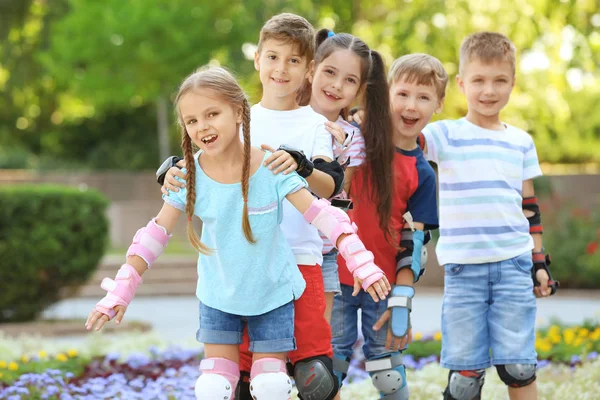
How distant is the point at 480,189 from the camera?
Answer: 4250 millimetres

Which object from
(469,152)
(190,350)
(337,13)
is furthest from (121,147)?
(469,152)

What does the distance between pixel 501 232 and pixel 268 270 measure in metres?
1.36

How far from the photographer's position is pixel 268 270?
332 cm

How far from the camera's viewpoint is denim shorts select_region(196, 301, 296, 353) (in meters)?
3.35

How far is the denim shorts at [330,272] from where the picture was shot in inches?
148

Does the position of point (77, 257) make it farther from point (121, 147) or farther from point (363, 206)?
point (121, 147)

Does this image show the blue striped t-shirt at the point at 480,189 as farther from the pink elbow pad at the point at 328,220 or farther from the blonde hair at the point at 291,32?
the pink elbow pad at the point at 328,220

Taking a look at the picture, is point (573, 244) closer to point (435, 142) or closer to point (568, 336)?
point (568, 336)

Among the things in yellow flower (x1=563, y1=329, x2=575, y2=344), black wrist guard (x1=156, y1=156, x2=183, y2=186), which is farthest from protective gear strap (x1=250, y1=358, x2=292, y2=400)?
yellow flower (x1=563, y1=329, x2=575, y2=344)

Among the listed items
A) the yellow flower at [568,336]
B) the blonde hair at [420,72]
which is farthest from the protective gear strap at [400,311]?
the yellow flower at [568,336]

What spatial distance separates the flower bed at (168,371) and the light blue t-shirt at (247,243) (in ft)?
6.40

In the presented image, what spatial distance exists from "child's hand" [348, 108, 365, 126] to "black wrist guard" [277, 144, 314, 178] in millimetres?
760

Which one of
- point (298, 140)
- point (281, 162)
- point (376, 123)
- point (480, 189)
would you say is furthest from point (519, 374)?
point (281, 162)

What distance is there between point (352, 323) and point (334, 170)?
0.96 m
